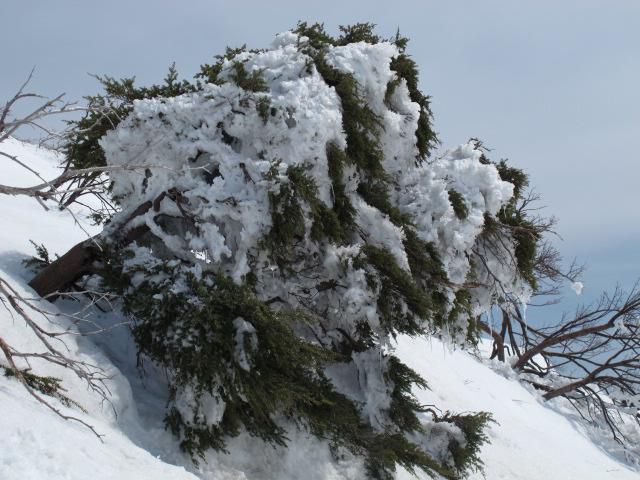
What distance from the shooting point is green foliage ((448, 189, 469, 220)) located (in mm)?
6316

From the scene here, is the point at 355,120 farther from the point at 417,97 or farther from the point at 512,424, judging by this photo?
the point at 512,424

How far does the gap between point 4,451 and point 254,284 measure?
2890 millimetres

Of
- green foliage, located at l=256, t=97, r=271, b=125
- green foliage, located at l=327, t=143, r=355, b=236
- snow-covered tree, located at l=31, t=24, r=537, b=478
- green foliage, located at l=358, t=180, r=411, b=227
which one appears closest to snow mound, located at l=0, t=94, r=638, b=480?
snow-covered tree, located at l=31, t=24, r=537, b=478

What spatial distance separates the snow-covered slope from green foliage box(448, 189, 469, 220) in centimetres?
192

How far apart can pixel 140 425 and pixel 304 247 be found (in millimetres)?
2385

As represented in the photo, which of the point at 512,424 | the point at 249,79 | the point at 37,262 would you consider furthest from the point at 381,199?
the point at 512,424

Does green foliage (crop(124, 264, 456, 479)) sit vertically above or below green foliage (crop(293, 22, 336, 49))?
below

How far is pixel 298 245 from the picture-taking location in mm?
6078

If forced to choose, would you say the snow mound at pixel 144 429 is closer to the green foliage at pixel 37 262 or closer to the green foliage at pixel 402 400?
the green foliage at pixel 37 262

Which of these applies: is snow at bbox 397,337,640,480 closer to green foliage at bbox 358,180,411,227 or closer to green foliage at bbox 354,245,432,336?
green foliage at bbox 354,245,432,336

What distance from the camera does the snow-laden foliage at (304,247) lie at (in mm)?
5180

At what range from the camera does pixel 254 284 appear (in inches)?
228

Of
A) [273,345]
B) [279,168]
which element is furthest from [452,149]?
[273,345]

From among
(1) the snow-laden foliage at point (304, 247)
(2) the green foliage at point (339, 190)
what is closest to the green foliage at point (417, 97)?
(1) the snow-laden foliage at point (304, 247)
